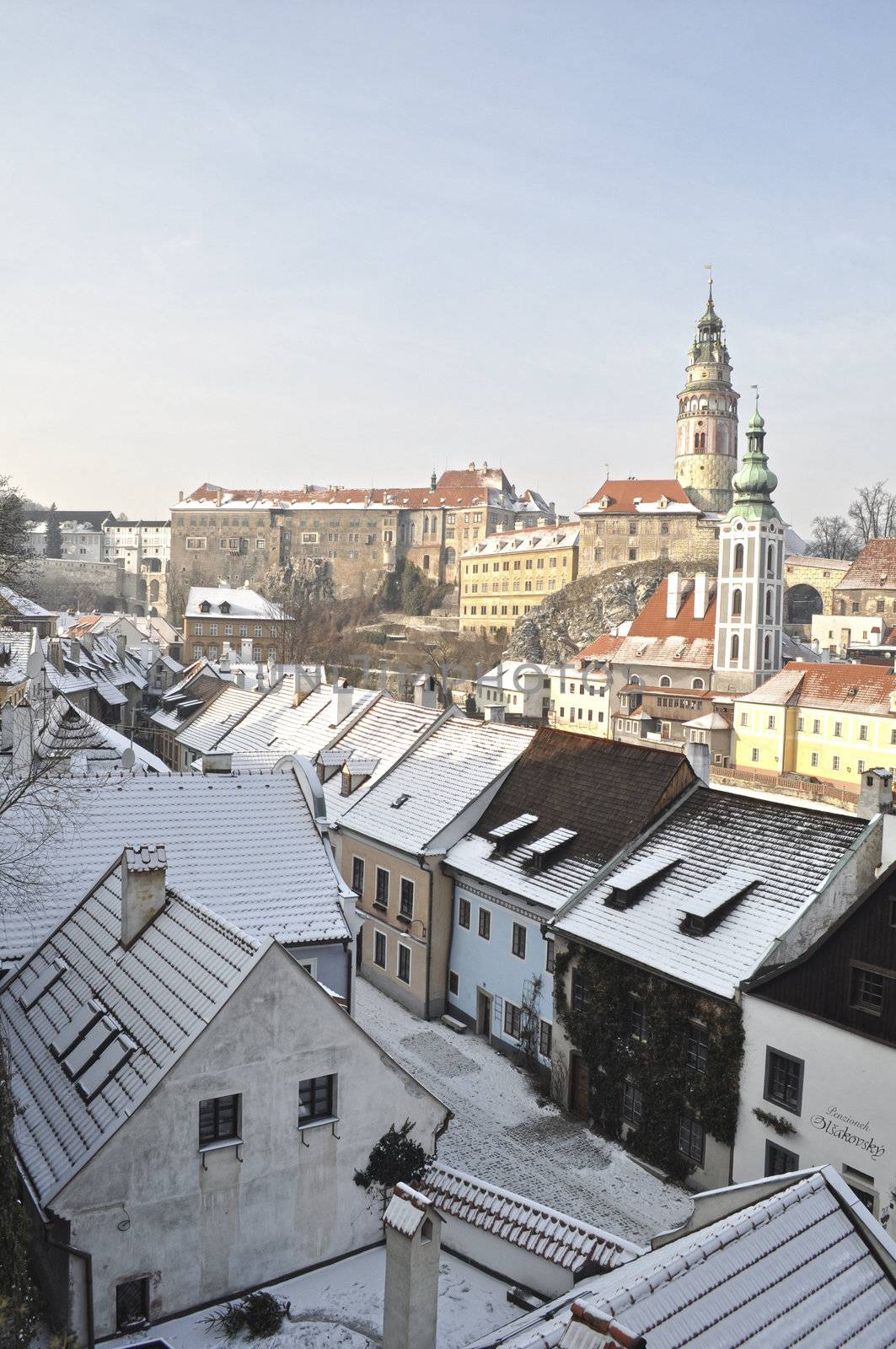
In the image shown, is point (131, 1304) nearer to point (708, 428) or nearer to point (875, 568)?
point (875, 568)

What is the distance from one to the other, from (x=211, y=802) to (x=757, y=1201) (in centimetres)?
1439

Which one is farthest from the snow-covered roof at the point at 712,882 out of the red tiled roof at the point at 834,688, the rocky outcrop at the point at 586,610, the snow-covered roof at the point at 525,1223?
the rocky outcrop at the point at 586,610

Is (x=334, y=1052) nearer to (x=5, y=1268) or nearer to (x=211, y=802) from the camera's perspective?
(x=5, y=1268)

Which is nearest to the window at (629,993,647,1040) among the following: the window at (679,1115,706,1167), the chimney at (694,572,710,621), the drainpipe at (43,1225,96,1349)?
the window at (679,1115,706,1167)

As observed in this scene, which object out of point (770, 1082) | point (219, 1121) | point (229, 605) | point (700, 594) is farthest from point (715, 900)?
point (229, 605)

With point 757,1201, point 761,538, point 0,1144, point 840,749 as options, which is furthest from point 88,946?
point 761,538

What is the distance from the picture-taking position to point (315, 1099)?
42.8 feet

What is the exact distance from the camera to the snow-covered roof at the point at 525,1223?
484 inches

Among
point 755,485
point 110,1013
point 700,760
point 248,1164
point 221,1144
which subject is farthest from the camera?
point 755,485

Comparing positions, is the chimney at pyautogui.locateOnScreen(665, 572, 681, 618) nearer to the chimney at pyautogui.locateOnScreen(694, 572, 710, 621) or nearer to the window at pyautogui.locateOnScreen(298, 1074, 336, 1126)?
the chimney at pyautogui.locateOnScreen(694, 572, 710, 621)

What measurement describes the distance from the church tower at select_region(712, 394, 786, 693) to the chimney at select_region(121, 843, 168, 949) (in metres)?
68.2

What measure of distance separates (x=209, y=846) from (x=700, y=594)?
71103 millimetres

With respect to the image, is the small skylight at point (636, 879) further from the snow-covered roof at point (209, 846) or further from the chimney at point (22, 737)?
the chimney at point (22, 737)

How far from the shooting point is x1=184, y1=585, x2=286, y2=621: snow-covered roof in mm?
89250
